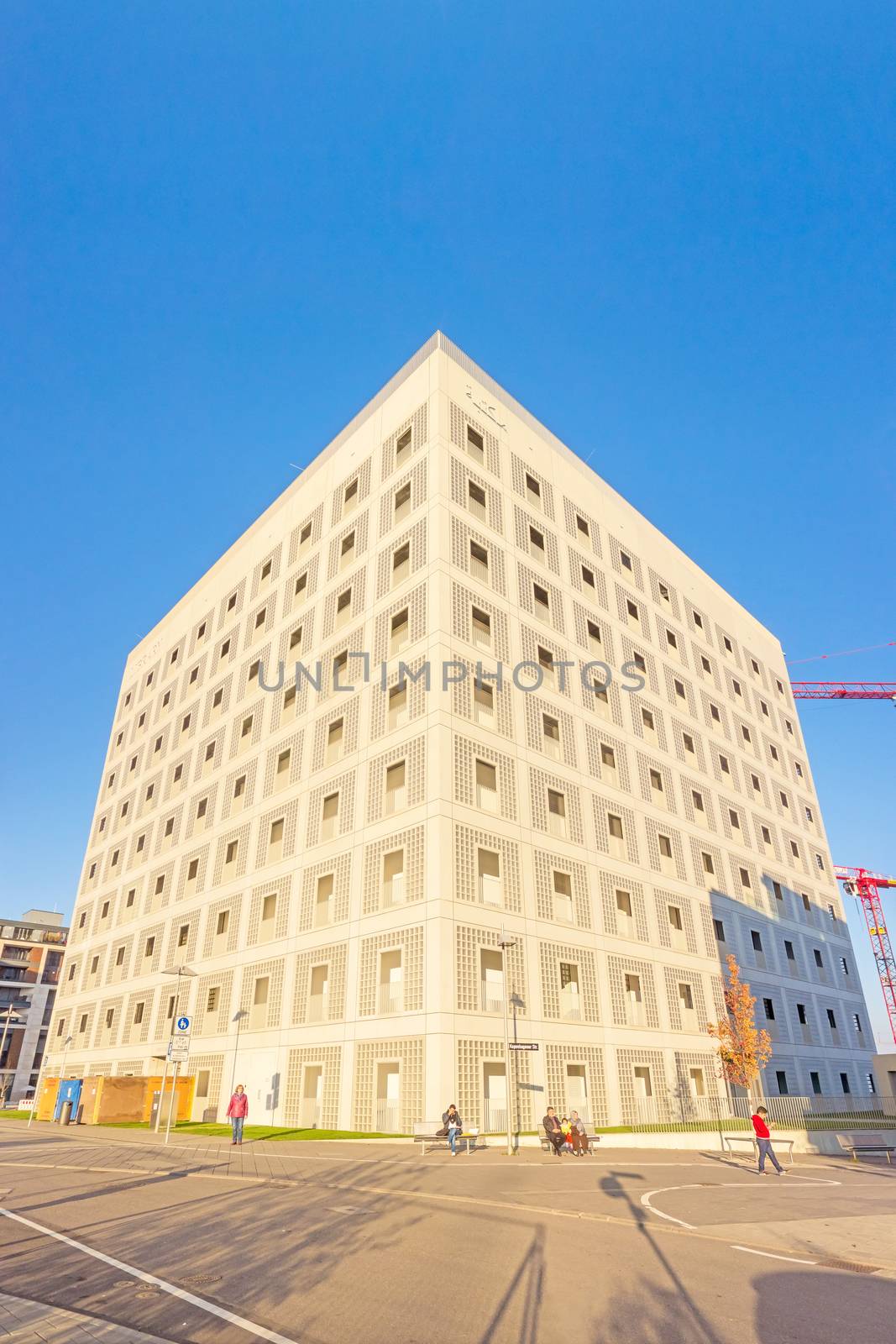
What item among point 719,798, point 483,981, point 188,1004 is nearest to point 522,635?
point 483,981

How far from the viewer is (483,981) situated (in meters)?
26.7

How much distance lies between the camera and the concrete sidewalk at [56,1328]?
6.09 metres

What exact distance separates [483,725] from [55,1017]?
40.6 meters

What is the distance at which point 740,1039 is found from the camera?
37.0 meters

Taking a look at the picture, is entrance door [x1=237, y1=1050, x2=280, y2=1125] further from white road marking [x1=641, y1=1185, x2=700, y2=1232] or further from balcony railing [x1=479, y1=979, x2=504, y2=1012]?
white road marking [x1=641, y1=1185, x2=700, y2=1232]

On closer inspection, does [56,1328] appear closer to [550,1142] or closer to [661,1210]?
[661,1210]

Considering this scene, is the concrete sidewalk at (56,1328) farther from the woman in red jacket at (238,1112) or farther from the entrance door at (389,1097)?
the entrance door at (389,1097)

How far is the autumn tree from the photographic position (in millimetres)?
36219

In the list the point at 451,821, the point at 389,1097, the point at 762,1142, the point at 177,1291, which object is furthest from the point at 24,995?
the point at 177,1291

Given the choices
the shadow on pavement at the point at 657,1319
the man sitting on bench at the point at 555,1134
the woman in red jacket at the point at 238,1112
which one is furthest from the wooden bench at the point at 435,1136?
the shadow on pavement at the point at 657,1319

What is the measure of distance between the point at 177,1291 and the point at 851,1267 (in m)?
7.16

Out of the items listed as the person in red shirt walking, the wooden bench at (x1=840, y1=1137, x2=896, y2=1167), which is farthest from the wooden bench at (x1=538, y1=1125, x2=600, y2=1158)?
the wooden bench at (x1=840, y1=1137, x2=896, y2=1167)

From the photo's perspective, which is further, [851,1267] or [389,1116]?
[389,1116]

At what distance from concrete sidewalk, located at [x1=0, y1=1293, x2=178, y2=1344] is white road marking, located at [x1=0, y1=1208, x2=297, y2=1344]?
2.21ft
